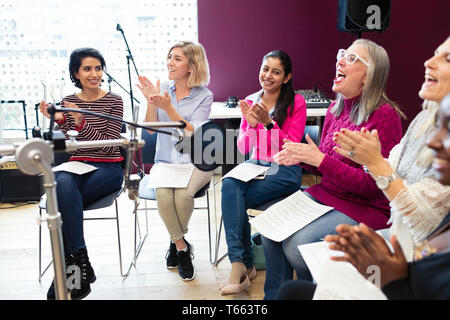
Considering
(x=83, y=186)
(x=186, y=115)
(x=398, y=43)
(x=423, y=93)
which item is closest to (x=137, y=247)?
(x=83, y=186)

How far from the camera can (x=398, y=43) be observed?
3791mm

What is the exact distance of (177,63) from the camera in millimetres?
2332

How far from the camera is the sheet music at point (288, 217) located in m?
1.65

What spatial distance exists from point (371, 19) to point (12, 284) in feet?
9.89

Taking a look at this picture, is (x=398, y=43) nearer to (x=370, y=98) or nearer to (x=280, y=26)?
(x=280, y=26)

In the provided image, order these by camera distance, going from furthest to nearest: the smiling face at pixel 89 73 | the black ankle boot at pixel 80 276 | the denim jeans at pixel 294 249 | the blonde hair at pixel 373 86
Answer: the smiling face at pixel 89 73
the black ankle boot at pixel 80 276
the blonde hair at pixel 373 86
the denim jeans at pixel 294 249

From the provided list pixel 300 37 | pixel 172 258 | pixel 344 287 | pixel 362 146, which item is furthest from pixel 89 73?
pixel 300 37

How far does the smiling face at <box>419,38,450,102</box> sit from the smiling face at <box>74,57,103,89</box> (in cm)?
172

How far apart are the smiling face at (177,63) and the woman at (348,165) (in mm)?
920

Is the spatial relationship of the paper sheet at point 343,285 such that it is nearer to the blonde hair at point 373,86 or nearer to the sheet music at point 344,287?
the sheet music at point 344,287

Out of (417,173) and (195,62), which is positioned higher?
(195,62)

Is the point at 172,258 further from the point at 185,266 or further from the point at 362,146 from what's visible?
the point at 362,146

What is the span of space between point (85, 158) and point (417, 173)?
1.69 meters

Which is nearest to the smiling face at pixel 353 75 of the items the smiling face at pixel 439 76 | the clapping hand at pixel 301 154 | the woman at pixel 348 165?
the woman at pixel 348 165
